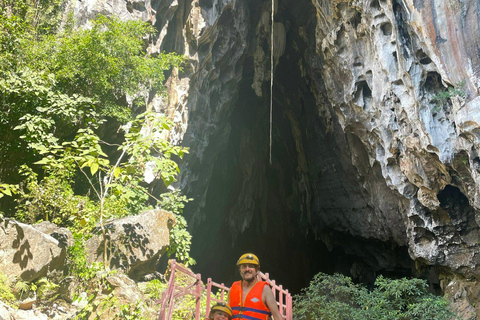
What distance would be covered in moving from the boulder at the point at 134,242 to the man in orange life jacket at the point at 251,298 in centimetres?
374

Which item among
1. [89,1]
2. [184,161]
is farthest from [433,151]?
[89,1]

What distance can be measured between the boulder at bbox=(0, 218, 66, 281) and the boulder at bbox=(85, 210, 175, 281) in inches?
32.6

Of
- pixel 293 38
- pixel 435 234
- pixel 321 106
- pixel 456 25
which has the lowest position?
pixel 435 234

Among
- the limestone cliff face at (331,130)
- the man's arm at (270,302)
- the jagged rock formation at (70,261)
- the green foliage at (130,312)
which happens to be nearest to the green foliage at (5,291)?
the jagged rock formation at (70,261)

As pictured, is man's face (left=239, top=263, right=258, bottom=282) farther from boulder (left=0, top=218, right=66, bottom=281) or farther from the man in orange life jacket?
boulder (left=0, top=218, right=66, bottom=281)

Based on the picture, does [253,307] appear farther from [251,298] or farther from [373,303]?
[373,303]

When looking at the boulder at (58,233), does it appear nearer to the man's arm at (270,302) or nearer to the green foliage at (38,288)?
the green foliage at (38,288)

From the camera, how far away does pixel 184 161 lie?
1319 cm

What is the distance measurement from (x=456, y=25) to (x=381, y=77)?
2547 mm

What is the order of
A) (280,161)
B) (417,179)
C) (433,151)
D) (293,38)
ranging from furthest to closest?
(280,161)
(293,38)
(417,179)
(433,151)

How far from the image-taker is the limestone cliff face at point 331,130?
26.5ft

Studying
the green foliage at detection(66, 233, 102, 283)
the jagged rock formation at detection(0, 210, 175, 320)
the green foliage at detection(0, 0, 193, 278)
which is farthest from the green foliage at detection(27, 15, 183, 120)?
the green foliage at detection(66, 233, 102, 283)

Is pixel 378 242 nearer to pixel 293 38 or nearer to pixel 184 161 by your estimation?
pixel 184 161

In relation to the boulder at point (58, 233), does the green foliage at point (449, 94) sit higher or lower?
higher
